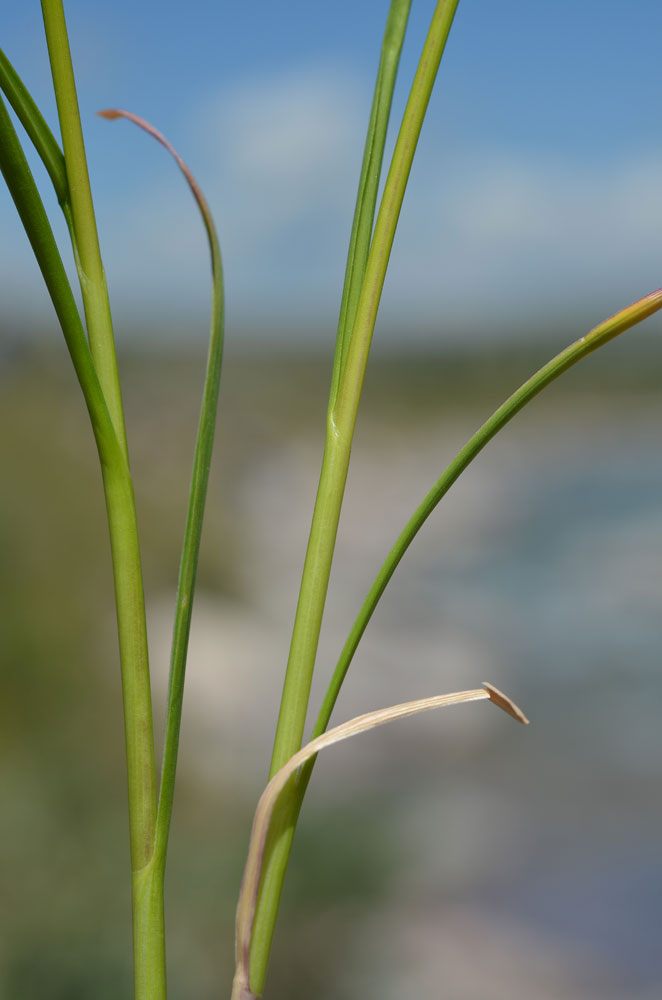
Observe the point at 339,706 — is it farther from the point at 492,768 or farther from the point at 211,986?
the point at 211,986

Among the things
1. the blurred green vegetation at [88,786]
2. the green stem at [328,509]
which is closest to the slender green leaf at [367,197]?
the green stem at [328,509]

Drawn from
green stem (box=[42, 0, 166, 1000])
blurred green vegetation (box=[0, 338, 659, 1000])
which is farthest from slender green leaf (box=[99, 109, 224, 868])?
blurred green vegetation (box=[0, 338, 659, 1000])

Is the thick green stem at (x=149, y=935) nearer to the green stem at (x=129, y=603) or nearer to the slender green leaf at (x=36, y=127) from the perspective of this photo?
the green stem at (x=129, y=603)

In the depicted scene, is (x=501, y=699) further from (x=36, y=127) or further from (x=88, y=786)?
(x=88, y=786)

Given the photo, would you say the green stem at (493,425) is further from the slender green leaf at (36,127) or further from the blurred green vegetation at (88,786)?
the blurred green vegetation at (88,786)

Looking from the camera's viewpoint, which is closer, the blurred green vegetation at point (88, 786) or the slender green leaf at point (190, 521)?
the slender green leaf at point (190, 521)

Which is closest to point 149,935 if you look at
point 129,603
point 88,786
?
point 129,603

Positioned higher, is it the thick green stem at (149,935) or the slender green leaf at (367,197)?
the slender green leaf at (367,197)

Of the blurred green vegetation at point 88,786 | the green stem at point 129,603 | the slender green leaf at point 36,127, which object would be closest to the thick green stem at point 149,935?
the green stem at point 129,603

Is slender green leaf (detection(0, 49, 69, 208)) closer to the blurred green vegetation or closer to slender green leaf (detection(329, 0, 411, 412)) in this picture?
slender green leaf (detection(329, 0, 411, 412))
